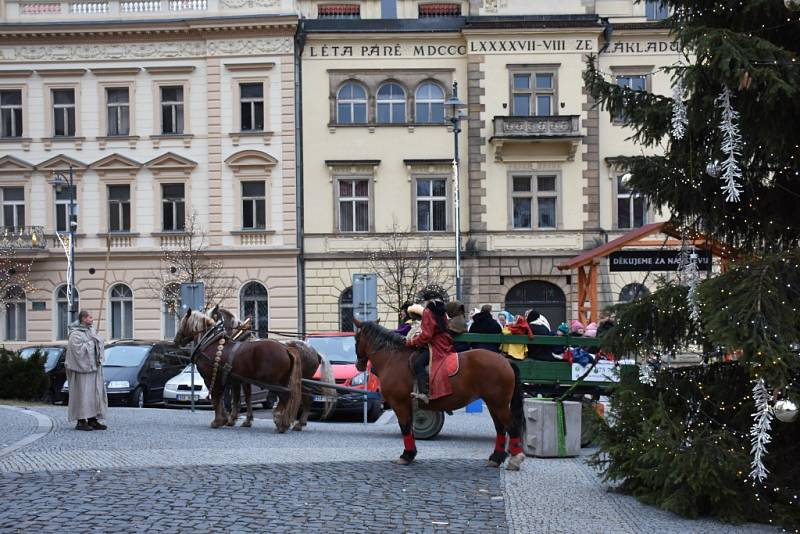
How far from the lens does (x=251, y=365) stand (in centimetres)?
1702

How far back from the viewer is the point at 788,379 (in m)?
8.27

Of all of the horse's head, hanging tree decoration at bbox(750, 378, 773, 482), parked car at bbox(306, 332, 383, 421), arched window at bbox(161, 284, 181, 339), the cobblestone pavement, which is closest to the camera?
hanging tree decoration at bbox(750, 378, 773, 482)

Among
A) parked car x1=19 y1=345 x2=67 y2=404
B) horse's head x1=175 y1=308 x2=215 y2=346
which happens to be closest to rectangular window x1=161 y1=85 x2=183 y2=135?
parked car x1=19 y1=345 x2=67 y2=404

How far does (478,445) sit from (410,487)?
16.0 ft

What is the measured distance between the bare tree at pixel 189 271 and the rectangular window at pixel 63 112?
6.01m

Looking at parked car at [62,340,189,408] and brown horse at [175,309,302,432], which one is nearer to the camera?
brown horse at [175,309,302,432]

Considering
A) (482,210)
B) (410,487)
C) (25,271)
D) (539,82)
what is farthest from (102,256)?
(410,487)

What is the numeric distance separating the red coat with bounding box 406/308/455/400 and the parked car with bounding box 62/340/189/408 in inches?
497

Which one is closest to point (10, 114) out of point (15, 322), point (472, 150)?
point (15, 322)

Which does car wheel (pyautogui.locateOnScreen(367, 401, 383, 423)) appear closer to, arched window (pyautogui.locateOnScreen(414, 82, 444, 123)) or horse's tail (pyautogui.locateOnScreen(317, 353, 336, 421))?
horse's tail (pyautogui.locateOnScreen(317, 353, 336, 421))

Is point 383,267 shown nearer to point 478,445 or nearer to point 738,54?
point 478,445

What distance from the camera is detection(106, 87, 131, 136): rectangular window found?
3916cm

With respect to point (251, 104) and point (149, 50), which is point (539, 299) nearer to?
point (251, 104)

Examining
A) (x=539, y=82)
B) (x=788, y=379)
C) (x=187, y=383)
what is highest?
(x=539, y=82)
